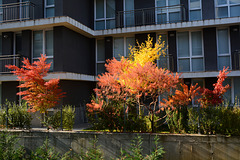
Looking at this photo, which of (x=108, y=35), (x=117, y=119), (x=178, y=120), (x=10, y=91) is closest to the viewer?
(x=178, y=120)

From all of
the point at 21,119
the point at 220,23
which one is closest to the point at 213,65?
the point at 220,23

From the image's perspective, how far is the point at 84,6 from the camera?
52.2ft

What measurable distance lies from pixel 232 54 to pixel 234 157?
31.6ft

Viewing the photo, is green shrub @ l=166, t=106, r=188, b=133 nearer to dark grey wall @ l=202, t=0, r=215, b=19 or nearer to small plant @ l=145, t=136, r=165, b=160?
small plant @ l=145, t=136, r=165, b=160

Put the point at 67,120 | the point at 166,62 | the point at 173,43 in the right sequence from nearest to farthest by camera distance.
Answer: the point at 67,120 < the point at 166,62 < the point at 173,43

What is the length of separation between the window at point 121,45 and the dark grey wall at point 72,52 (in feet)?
5.55

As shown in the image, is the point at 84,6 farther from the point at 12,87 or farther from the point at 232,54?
the point at 232,54

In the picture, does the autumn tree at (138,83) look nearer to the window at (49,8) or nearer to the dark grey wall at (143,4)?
the window at (49,8)

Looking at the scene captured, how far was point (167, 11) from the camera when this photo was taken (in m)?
15.8

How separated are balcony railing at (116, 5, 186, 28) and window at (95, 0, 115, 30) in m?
0.55

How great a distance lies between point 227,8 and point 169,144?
11775 mm

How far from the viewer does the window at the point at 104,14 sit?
16672 mm

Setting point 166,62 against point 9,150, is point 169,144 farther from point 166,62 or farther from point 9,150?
point 166,62

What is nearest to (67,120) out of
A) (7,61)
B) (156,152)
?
(156,152)
